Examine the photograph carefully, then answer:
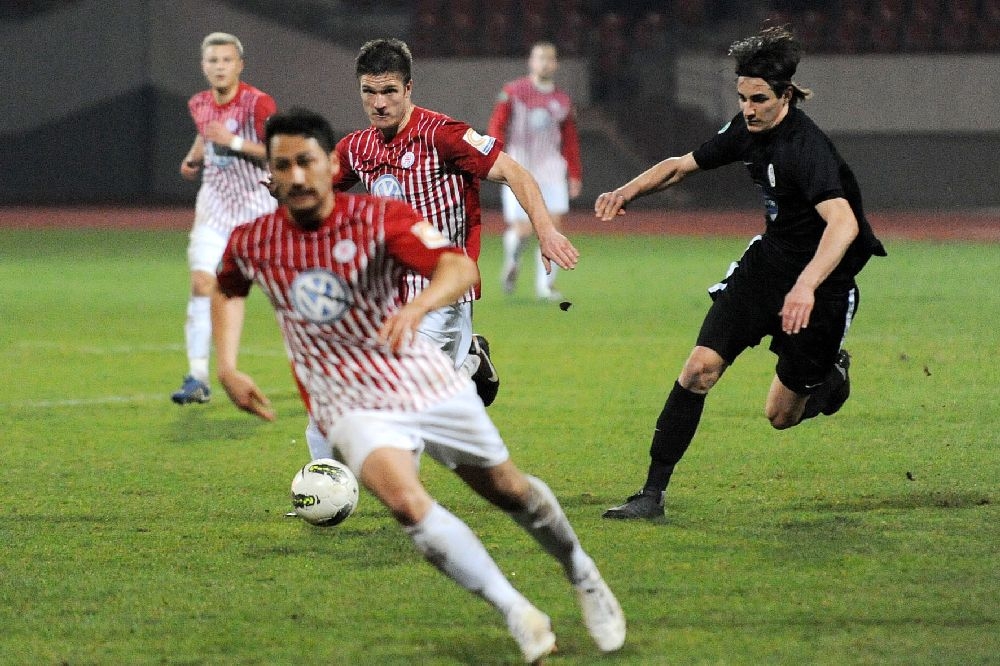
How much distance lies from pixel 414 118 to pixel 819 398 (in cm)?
231

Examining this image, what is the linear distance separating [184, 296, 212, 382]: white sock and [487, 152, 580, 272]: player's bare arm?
384 cm

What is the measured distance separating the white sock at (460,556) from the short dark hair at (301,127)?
114cm

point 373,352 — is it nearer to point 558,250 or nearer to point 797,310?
point 558,250

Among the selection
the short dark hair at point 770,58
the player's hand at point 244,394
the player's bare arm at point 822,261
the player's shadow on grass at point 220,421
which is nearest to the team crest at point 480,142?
the short dark hair at point 770,58

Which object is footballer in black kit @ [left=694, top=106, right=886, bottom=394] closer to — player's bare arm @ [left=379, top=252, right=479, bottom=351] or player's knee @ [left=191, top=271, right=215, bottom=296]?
player's bare arm @ [left=379, top=252, right=479, bottom=351]

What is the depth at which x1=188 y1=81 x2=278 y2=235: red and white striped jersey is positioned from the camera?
31.5 feet

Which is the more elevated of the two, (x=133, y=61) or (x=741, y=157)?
(x=741, y=157)

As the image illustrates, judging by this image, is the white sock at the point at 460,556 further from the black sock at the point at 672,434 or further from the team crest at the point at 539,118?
the team crest at the point at 539,118

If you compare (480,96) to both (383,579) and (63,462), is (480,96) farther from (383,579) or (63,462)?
(383,579)

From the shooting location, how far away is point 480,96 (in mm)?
28031

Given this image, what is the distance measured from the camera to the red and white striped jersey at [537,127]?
53.2ft

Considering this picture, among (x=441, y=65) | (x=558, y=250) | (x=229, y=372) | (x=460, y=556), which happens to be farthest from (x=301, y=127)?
(x=441, y=65)

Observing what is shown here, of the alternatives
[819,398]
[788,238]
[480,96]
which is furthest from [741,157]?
[480,96]

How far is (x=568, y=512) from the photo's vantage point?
257 inches
